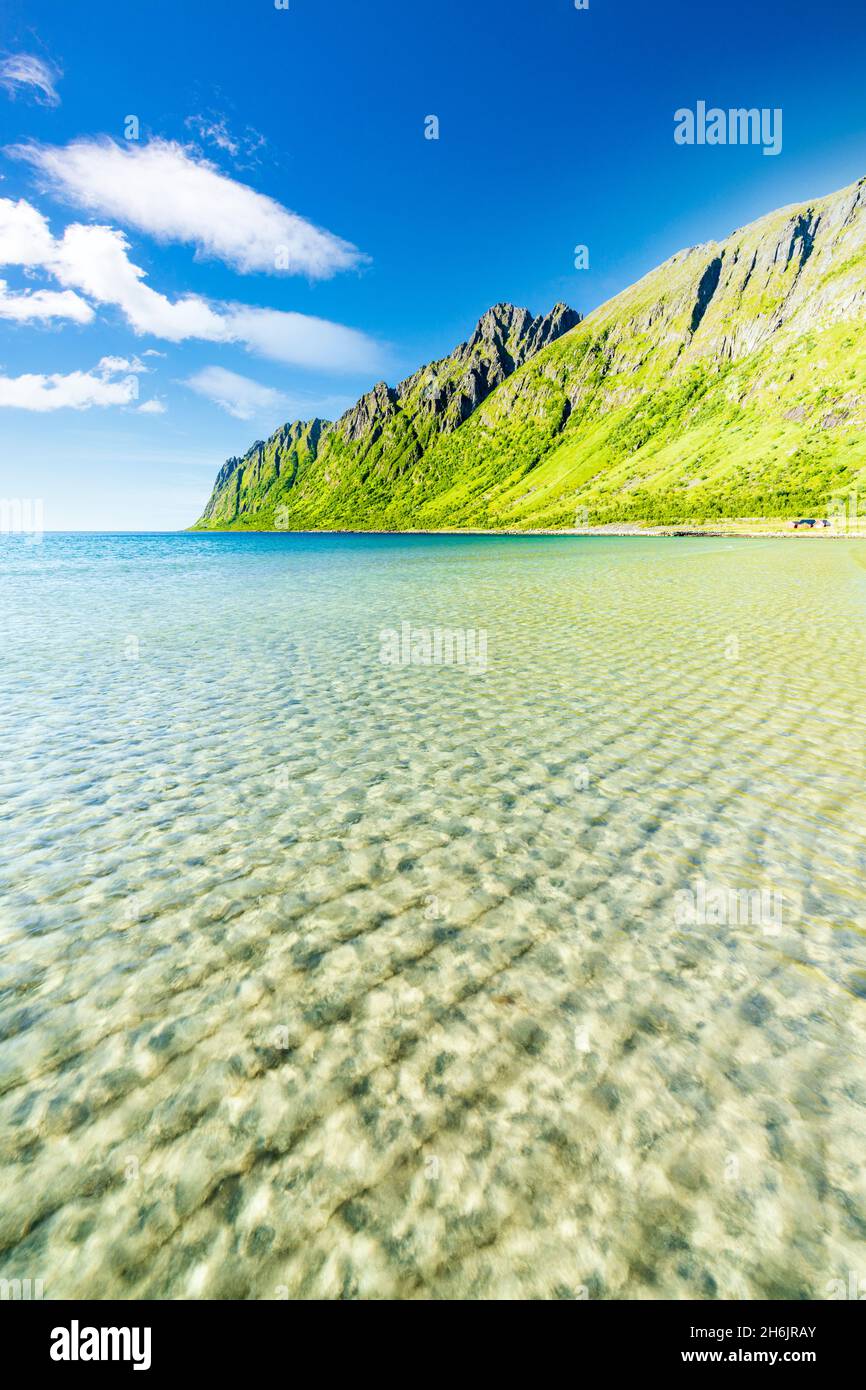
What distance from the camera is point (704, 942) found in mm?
7746

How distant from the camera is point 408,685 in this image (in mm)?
20938

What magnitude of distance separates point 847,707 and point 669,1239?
1690 cm

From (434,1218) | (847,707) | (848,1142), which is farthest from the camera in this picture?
(847,707)

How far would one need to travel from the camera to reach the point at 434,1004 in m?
6.71

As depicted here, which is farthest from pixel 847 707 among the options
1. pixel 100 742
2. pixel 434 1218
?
pixel 100 742

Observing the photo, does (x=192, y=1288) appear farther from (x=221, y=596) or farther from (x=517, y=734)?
(x=221, y=596)

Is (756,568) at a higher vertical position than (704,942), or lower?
higher

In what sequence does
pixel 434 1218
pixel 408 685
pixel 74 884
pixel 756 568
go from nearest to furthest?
pixel 434 1218 → pixel 74 884 → pixel 408 685 → pixel 756 568

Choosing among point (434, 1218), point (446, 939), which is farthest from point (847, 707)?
point (434, 1218)

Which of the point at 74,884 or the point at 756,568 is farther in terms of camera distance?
the point at 756,568

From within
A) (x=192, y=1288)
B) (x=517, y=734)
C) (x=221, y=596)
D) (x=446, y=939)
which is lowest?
(x=192, y=1288)

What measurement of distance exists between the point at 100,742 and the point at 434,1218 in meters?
14.3

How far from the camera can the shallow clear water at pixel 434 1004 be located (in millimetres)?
4449

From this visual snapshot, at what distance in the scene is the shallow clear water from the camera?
4.45 metres
